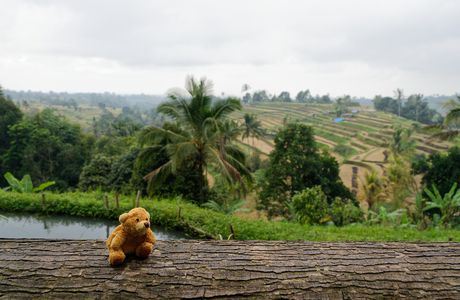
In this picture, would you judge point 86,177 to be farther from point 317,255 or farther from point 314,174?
point 317,255

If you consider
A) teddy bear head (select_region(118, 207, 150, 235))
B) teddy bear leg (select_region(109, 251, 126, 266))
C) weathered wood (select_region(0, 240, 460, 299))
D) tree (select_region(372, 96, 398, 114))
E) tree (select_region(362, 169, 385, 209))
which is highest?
tree (select_region(372, 96, 398, 114))

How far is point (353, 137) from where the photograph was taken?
4603 cm

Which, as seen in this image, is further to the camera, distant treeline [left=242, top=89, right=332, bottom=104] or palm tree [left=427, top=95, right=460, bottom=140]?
distant treeline [left=242, top=89, right=332, bottom=104]

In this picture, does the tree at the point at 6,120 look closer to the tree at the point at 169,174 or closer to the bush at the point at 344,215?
the tree at the point at 169,174

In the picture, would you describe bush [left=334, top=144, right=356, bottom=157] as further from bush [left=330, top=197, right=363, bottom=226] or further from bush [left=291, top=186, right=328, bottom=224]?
bush [left=291, top=186, right=328, bottom=224]

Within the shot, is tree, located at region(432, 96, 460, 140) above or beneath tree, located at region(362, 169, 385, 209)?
above

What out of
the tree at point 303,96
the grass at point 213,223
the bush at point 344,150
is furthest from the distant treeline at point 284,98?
the grass at point 213,223

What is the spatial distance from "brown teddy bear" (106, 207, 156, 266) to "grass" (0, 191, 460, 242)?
3799 mm

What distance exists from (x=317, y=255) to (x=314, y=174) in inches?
446

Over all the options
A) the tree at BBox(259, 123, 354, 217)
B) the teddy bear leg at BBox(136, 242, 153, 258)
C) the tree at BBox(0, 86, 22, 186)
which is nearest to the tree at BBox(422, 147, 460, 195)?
the tree at BBox(259, 123, 354, 217)

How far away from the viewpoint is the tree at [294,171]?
14359 mm

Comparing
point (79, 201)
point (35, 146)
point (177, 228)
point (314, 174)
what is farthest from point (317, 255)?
point (35, 146)

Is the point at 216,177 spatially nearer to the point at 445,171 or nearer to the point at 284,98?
the point at 445,171

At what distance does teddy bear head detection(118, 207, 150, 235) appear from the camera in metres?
3.11
